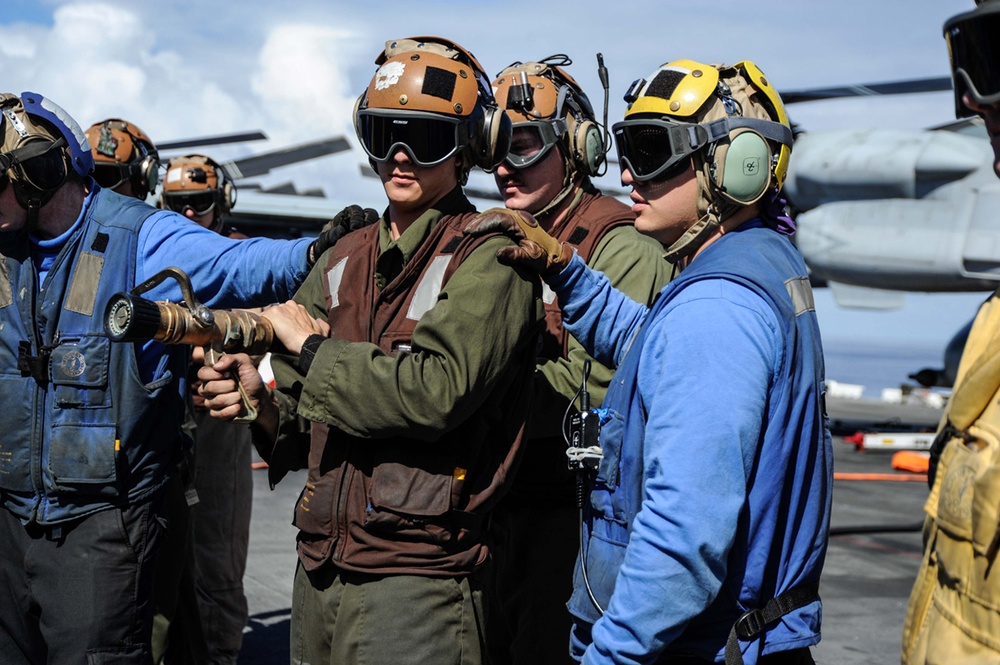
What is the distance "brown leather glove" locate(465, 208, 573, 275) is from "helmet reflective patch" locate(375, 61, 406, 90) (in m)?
0.47

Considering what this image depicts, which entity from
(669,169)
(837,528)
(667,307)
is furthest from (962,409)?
(837,528)

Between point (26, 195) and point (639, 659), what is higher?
point (26, 195)

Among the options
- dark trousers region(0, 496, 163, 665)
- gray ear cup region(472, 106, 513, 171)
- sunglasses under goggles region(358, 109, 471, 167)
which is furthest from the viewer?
dark trousers region(0, 496, 163, 665)

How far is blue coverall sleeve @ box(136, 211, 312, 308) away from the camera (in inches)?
136

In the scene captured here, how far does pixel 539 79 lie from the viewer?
4.32 m

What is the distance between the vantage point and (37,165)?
3.31m

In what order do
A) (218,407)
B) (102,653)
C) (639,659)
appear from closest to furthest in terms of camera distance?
1. (639,659)
2. (218,407)
3. (102,653)

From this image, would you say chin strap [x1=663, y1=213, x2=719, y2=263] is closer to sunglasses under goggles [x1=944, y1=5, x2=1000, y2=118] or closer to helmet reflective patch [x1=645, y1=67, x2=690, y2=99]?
helmet reflective patch [x1=645, y1=67, x2=690, y2=99]

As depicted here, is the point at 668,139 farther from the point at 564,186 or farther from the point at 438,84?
the point at 564,186

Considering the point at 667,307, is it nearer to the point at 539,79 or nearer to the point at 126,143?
the point at 539,79

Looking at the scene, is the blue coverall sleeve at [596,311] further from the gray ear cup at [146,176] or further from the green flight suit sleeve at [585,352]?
the gray ear cup at [146,176]

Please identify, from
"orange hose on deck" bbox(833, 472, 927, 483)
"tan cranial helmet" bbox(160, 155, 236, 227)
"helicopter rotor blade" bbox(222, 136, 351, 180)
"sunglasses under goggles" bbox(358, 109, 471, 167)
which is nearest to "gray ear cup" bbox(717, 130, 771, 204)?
"sunglasses under goggles" bbox(358, 109, 471, 167)

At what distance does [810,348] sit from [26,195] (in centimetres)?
246

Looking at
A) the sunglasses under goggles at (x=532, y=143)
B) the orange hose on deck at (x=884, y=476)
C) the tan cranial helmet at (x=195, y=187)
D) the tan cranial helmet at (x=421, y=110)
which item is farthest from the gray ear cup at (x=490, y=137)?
the orange hose on deck at (x=884, y=476)
